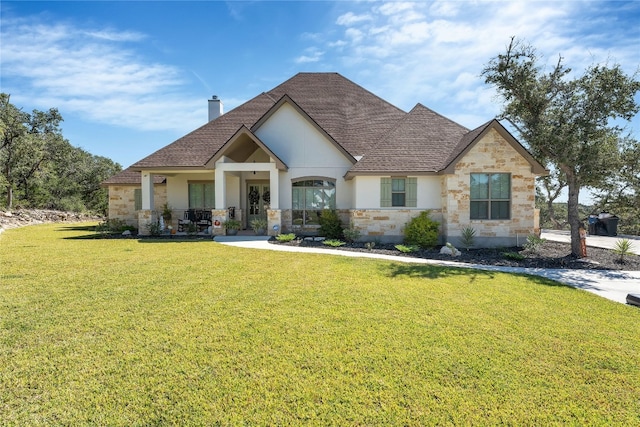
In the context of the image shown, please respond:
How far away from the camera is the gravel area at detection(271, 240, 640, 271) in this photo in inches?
409

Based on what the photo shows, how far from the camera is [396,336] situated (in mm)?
4625

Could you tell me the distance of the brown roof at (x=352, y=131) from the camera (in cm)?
1481

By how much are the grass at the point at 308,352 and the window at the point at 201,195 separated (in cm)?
1095

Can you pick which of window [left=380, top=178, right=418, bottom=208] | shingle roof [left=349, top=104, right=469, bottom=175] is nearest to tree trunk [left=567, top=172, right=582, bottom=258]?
shingle roof [left=349, top=104, right=469, bottom=175]

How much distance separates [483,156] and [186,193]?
51.9 ft

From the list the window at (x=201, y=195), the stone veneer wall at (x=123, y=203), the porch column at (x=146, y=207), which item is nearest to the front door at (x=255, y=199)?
the window at (x=201, y=195)

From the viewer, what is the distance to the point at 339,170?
1677 centimetres

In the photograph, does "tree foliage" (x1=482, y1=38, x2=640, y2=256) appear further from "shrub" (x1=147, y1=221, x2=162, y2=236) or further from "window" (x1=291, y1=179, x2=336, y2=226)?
"shrub" (x1=147, y1=221, x2=162, y2=236)

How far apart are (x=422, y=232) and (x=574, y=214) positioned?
5514mm

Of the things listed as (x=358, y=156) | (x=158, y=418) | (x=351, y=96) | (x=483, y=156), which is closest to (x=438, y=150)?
(x=483, y=156)

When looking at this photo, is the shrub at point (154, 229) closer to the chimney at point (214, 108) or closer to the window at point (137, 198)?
the window at point (137, 198)

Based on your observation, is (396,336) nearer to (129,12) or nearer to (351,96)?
(129,12)

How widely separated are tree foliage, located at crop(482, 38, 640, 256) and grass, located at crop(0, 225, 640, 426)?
19.7ft

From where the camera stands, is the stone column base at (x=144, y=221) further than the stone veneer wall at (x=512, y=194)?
Yes
